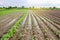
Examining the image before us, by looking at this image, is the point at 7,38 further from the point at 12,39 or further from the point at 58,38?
the point at 58,38

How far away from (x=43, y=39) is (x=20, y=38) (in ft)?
5.32

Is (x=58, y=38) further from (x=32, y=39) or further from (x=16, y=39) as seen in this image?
(x=16, y=39)

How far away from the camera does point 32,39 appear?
29.7 ft

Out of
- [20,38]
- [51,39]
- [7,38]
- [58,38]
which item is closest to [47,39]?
[51,39]

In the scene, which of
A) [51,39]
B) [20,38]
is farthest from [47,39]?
[20,38]

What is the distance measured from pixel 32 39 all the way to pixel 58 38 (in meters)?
1.93

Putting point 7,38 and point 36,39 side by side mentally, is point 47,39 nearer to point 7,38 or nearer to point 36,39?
point 36,39

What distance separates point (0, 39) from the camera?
366 inches

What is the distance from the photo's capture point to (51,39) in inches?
358

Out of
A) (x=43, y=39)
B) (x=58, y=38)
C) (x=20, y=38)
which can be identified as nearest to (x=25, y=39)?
(x=20, y=38)

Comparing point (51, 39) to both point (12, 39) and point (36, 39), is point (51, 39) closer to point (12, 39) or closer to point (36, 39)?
point (36, 39)

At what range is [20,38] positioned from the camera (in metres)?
9.41

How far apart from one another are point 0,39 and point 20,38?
1395mm

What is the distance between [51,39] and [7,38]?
10.0 ft
